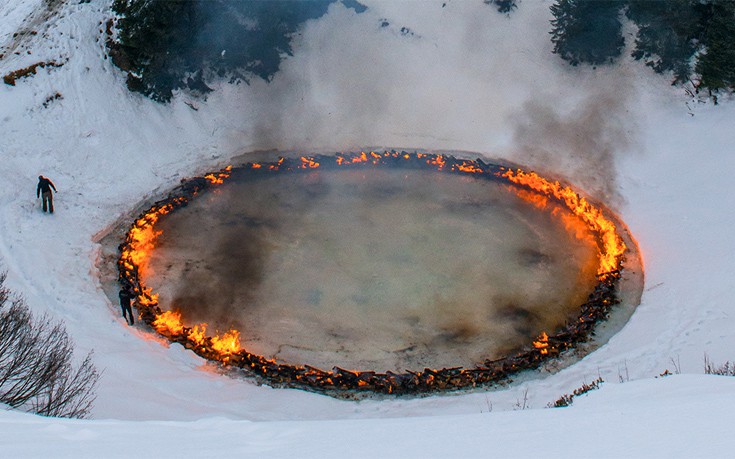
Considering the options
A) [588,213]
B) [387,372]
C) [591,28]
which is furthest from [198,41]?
[387,372]

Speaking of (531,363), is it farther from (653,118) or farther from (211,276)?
(653,118)

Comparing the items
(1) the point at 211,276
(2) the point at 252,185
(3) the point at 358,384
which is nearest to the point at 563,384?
(3) the point at 358,384

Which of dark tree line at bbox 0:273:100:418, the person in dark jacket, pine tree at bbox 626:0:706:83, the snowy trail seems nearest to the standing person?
dark tree line at bbox 0:273:100:418

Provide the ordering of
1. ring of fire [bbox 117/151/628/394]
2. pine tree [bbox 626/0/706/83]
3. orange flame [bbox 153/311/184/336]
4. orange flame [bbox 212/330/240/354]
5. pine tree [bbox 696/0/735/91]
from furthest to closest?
pine tree [bbox 626/0/706/83] → pine tree [bbox 696/0/735/91] → orange flame [bbox 153/311/184/336] → orange flame [bbox 212/330/240/354] → ring of fire [bbox 117/151/628/394]

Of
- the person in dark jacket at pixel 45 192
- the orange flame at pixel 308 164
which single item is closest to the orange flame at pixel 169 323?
the person in dark jacket at pixel 45 192

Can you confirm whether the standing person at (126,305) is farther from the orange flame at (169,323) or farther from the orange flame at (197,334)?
the orange flame at (197,334)

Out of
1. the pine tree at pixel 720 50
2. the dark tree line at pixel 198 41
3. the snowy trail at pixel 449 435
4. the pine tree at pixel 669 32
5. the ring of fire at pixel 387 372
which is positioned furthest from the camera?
the pine tree at pixel 669 32

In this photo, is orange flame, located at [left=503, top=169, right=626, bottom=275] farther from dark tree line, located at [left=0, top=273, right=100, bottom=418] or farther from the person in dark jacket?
the person in dark jacket
